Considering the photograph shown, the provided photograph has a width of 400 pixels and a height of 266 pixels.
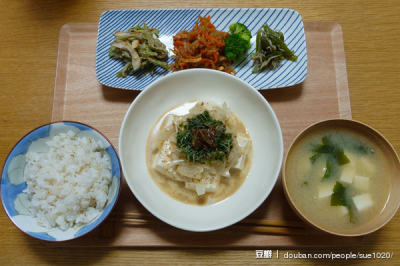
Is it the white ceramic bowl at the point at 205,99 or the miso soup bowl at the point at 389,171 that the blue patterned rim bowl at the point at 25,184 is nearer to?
the white ceramic bowl at the point at 205,99

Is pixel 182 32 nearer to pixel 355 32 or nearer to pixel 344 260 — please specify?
pixel 355 32

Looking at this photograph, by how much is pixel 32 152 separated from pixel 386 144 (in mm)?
2794

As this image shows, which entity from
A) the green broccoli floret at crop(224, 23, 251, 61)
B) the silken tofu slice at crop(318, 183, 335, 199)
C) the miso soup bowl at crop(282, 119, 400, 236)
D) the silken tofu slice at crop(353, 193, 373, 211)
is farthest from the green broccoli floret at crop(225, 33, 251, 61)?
the silken tofu slice at crop(353, 193, 373, 211)

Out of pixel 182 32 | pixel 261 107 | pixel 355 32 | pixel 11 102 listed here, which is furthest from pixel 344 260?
pixel 11 102

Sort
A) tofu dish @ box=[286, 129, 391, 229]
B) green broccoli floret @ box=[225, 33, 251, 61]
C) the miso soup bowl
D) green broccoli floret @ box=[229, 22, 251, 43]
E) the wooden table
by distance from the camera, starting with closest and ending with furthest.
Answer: the miso soup bowl, tofu dish @ box=[286, 129, 391, 229], the wooden table, green broccoli floret @ box=[225, 33, 251, 61], green broccoli floret @ box=[229, 22, 251, 43]

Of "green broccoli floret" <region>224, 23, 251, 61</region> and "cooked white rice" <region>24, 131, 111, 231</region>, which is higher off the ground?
"green broccoli floret" <region>224, 23, 251, 61</region>

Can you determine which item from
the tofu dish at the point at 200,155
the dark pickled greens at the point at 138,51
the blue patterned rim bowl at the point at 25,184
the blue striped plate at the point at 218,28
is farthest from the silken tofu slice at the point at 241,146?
the dark pickled greens at the point at 138,51

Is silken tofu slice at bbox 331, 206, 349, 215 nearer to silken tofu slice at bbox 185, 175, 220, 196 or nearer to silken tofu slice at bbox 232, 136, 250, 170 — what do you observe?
silken tofu slice at bbox 232, 136, 250, 170

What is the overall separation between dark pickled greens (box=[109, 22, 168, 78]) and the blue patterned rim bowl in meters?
0.76

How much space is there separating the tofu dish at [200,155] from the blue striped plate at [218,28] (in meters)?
0.56

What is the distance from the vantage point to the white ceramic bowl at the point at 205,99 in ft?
7.57

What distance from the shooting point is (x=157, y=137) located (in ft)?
8.28

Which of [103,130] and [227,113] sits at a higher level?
[227,113]

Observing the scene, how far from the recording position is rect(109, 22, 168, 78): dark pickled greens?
2.85 m
